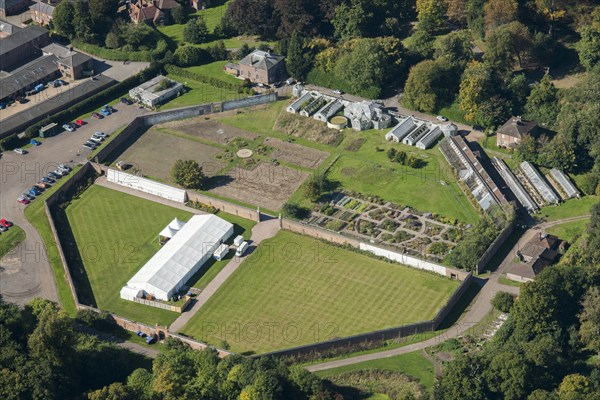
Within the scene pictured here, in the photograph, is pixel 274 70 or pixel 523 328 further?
pixel 274 70

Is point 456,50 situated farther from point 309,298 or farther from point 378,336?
point 378,336

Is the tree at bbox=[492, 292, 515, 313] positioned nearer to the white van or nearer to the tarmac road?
the white van

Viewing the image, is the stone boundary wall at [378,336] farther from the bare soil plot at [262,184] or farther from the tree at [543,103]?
the tree at [543,103]

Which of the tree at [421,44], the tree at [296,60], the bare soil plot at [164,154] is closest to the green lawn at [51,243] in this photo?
the bare soil plot at [164,154]

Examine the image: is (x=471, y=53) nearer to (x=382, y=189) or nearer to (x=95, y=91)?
(x=382, y=189)

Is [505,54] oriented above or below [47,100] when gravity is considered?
above

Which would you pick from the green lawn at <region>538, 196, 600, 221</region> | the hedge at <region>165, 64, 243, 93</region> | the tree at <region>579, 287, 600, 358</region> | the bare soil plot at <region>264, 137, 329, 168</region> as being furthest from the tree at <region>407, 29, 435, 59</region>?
the tree at <region>579, 287, 600, 358</region>

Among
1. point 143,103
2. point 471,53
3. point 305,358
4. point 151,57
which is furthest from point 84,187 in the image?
point 471,53
